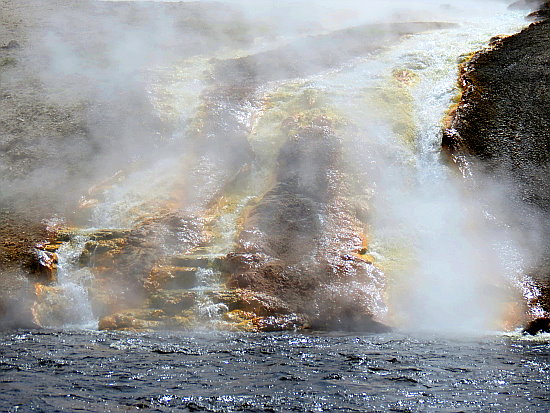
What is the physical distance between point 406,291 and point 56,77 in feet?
33.1

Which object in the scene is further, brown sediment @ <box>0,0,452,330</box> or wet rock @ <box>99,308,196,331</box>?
brown sediment @ <box>0,0,452,330</box>

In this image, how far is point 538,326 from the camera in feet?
25.1

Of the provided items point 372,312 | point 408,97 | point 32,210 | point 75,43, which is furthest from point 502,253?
point 75,43

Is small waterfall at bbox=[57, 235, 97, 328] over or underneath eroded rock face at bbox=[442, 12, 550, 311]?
underneath

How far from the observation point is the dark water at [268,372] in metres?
5.12

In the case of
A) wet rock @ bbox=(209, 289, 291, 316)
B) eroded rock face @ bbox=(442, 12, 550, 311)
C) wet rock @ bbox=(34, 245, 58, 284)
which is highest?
eroded rock face @ bbox=(442, 12, 550, 311)

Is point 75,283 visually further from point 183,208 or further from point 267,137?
point 267,137

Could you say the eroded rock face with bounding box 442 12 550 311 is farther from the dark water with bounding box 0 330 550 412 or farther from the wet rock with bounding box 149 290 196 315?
the wet rock with bounding box 149 290 196 315

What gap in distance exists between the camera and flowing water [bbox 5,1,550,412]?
532 centimetres

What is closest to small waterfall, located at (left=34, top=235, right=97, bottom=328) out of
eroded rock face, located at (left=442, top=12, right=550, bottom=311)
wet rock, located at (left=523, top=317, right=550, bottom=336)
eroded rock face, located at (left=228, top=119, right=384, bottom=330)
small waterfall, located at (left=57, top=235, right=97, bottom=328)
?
small waterfall, located at (left=57, top=235, right=97, bottom=328)

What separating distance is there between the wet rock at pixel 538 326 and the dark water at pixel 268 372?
41 cm

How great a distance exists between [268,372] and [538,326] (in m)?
3.92

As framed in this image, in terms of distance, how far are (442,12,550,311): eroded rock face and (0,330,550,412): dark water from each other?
7.76 feet

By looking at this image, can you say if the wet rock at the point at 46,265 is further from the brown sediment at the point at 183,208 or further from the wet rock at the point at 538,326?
the wet rock at the point at 538,326
